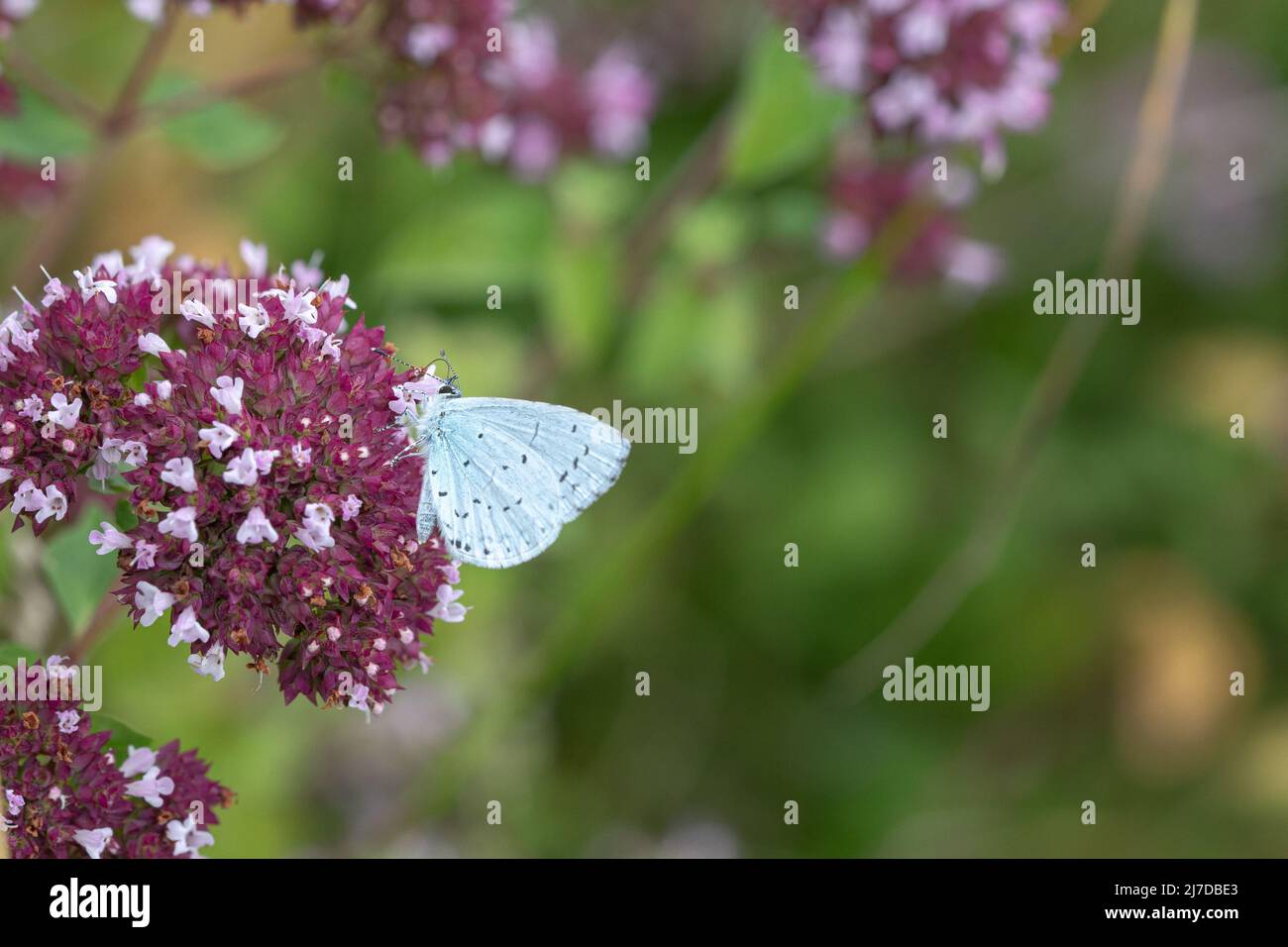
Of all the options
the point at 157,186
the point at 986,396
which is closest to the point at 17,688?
the point at 157,186

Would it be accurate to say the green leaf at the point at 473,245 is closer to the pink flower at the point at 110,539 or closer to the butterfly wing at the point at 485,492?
the butterfly wing at the point at 485,492

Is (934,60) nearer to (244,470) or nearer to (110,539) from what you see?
(244,470)

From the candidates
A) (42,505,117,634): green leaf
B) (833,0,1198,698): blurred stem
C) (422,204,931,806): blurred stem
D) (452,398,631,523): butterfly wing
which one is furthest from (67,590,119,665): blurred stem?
(833,0,1198,698): blurred stem

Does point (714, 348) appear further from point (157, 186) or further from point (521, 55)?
point (157, 186)

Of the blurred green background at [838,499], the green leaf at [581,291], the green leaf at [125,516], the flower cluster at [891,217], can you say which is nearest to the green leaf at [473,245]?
the blurred green background at [838,499]

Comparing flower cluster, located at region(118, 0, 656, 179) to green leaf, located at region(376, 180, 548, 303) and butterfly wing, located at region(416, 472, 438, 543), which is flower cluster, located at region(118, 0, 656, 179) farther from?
butterfly wing, located at region(416, 472, 438, 543)
